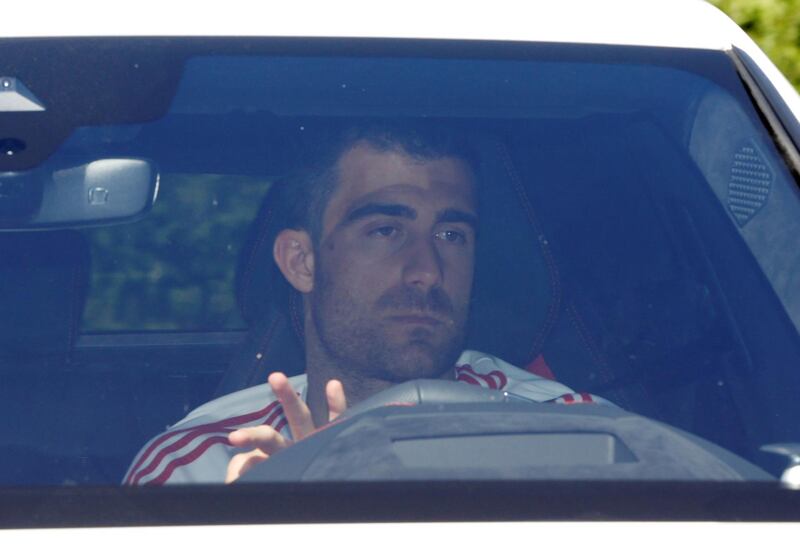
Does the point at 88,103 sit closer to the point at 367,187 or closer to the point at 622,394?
the point at 367,187

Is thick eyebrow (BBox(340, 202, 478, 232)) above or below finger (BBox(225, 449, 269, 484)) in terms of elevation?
above

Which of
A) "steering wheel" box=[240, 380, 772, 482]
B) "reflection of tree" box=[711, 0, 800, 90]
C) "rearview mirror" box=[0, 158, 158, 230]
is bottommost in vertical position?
"steering wheel" box=[240, 380, 772, 482]

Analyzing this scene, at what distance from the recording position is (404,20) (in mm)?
2461

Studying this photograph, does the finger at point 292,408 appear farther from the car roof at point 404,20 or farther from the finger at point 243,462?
the car roof at point 404,20

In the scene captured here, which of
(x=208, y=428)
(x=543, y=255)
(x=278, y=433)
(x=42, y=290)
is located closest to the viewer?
(x=278, y=433)

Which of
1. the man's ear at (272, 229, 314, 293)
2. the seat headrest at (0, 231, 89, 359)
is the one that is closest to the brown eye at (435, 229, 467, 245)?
the man's ear at (272, 229, 314, 293)

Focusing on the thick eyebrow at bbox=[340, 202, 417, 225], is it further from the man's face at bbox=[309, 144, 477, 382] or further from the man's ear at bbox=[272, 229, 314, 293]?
the man's ear at bbox=[272, 229, 314, 293]

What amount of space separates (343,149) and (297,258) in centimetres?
21

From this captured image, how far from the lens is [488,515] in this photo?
1672 millimetres

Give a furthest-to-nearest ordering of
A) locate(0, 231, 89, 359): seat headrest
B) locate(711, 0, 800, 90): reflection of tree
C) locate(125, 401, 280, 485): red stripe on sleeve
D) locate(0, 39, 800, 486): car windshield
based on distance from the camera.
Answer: locate(711, 0, 800, 90): reflection of tree, locate(0, 231, 89, 359): seat headrest, locate(0, 39, 800, 486): car windshield, locate(125, 401, 280, 485): red stripe on sleeve

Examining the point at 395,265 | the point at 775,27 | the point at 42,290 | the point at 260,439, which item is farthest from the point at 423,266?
the point at 775,27

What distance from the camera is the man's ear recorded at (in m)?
2.65

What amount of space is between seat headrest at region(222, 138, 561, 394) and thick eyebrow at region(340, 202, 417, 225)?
26cm

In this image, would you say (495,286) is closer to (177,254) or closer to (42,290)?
(177,254)
